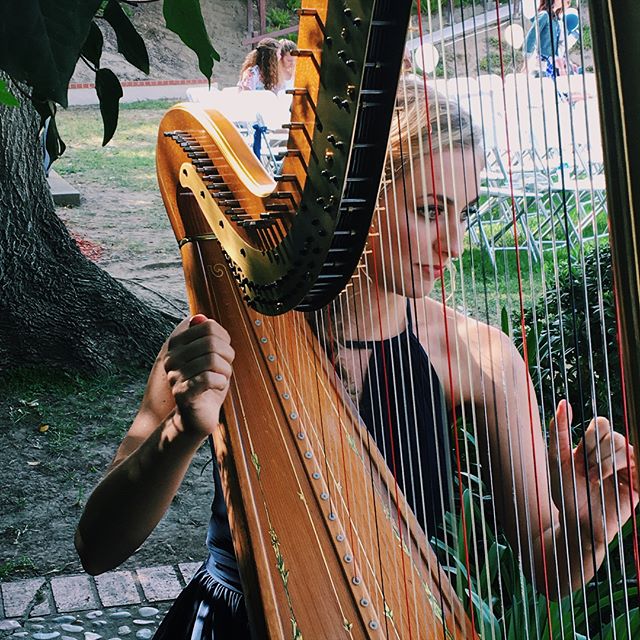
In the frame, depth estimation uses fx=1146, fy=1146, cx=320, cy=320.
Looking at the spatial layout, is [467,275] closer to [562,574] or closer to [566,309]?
[566,309]

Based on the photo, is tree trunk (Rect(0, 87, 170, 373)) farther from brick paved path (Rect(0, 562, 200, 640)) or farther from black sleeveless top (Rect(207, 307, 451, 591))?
black sleeveless top (Rect(207, 307, 451, 591))

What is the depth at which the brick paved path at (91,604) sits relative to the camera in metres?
3.43

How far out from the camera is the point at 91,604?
142 inches

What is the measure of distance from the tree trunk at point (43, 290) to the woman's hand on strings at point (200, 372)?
12.3 feet

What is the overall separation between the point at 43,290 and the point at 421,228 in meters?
4.11

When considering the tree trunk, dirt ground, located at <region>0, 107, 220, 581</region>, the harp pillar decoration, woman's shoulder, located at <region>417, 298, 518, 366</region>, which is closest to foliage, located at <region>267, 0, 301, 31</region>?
dirt ground, located at <region>0, 107, 220, 581</region>

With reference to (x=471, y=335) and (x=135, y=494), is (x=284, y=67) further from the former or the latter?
(x=135, y=494)

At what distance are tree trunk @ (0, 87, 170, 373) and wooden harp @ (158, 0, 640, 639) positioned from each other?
3.18 meters

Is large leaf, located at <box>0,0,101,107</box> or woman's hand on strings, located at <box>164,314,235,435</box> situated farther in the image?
woman's hand on strings, located at <box>164,314,235,435</box>

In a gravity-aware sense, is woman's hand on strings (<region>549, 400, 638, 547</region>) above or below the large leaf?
below

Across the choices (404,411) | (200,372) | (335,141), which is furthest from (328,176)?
(404,411)

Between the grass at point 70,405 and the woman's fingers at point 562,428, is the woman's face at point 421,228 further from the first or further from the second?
the grass at point 70,405

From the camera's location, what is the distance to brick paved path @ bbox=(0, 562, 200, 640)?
343 cm

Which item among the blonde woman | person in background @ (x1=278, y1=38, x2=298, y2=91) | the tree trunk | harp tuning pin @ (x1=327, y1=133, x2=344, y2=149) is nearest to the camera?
harp tuning pin @ (x1=327, y1=133, x2=344, y2=149)
